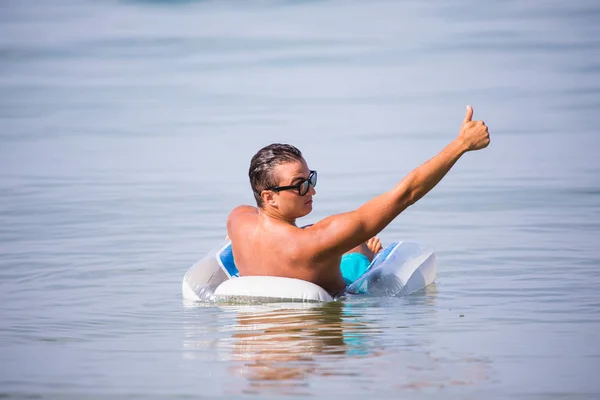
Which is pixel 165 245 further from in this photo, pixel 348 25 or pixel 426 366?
pixel 348 25

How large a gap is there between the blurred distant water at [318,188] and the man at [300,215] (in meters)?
0.27

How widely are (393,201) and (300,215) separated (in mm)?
698

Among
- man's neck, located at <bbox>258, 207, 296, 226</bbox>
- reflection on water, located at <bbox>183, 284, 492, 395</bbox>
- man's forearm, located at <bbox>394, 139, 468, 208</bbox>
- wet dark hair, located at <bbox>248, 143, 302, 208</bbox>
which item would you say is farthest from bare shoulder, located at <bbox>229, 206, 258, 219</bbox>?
man's forearm, located at <bbox>394, 139, 468, 208</bbox>

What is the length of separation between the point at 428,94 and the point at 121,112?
4.15m

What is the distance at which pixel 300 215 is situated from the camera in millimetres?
6230

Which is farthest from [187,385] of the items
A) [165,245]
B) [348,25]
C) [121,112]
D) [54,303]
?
[348,25]

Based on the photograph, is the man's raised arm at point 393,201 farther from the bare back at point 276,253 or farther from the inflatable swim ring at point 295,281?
the inflatable swim ring at point 295,281

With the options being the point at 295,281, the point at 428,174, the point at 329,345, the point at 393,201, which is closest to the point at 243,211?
the point at 295,281

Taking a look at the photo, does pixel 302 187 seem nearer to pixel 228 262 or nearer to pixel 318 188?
pixel 228 262

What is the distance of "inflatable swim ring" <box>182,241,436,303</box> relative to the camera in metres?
6.23

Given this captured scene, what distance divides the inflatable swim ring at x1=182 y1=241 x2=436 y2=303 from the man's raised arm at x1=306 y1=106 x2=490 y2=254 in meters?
0.32

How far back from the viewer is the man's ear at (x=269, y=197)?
20.2ft

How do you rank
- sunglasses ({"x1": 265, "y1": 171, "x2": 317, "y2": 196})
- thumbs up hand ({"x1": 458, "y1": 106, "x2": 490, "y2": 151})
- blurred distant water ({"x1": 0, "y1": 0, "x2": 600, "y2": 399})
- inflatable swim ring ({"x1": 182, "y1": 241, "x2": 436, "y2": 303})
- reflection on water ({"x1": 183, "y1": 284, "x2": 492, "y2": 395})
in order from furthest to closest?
inflatable swim ring ({"x1": 182, "y1": 241, "x2": 436, "y2": 303})
sunglasses ({"x1": 265, "y1": 171, "x2": 317, "y2": 196})
thumbs up hand ({"x1": 458, "y1": 106, "x2": 490, "y2": 151})
blurred distant water ({"x1": 0, "y1": 0, "x2": 600, "y2": 399})
reflection on water ({"x1": 183, "y1": 284, "x2": 492, "y2": 395})

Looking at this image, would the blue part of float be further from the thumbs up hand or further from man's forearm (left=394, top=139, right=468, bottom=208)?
the thumbs up hand
